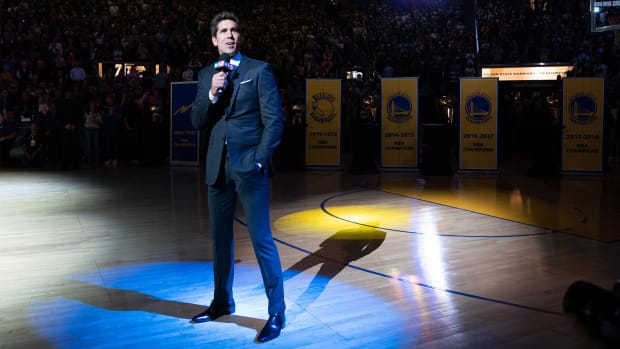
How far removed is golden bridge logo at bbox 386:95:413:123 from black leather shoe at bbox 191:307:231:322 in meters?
8.26

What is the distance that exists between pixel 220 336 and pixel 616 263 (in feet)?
11.4

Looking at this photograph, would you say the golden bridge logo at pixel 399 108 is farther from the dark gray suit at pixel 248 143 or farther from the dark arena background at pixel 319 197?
the dark gray suit at pixel 248 143

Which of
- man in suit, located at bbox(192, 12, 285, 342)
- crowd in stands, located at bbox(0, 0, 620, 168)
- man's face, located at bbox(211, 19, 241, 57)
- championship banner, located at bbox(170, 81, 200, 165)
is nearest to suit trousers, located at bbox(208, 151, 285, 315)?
man in suit, located at bbox(192, 12, 285, 342)

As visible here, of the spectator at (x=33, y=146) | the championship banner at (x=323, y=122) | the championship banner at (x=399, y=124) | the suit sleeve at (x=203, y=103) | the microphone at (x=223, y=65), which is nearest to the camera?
the microphone at (x=223, y=65)

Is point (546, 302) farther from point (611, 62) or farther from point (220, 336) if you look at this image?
point (611, 62)

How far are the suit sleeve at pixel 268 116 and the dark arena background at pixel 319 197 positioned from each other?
1060 millimetres

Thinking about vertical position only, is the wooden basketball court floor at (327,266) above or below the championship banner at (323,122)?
below

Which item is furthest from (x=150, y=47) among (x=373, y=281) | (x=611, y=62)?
(x=373, y=281)

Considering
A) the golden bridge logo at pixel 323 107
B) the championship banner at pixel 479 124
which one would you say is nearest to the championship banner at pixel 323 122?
the golden bridge logo at pixel 323 107

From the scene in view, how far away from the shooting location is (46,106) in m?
13.0

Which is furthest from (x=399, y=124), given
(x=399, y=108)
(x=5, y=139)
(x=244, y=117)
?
(x=244, y=117)

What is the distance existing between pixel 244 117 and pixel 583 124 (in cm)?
932

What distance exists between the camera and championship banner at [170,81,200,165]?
1257 centimetres

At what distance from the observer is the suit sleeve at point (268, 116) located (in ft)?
11.5
